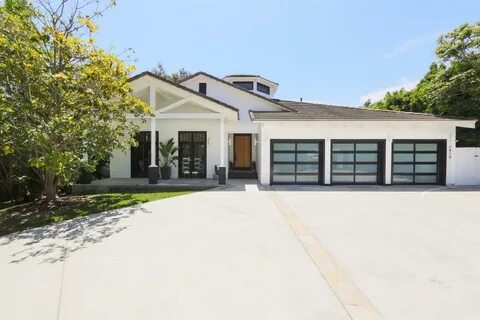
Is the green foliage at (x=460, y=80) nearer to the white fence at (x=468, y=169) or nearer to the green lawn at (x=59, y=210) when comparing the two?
the white fence at (x=468, y=169)

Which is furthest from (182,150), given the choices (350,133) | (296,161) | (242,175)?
(350,133)

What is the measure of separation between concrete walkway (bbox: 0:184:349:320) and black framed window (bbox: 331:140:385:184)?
8855 mm

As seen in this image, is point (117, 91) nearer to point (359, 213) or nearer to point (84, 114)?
point (84, 114)

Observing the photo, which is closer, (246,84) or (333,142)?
(333,142)

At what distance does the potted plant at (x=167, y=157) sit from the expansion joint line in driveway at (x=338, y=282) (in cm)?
1090

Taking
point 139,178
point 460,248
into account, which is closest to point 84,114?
point 139,178

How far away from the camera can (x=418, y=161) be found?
16.3 metres

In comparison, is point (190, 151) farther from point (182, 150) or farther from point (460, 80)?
point (460, 80)

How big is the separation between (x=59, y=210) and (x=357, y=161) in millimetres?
13573

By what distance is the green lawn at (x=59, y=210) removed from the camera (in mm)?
8484

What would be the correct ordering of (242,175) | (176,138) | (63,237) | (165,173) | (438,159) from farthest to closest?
1. (242,175)
2. (176,138)
3. (165,173)
4. (438,159)
5. (63,237)

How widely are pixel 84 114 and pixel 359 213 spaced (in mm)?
9308

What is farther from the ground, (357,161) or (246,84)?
(246,84)

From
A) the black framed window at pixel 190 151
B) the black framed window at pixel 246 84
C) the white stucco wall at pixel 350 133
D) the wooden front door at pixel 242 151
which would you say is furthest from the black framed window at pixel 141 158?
the black framed window at pixel 246 84
